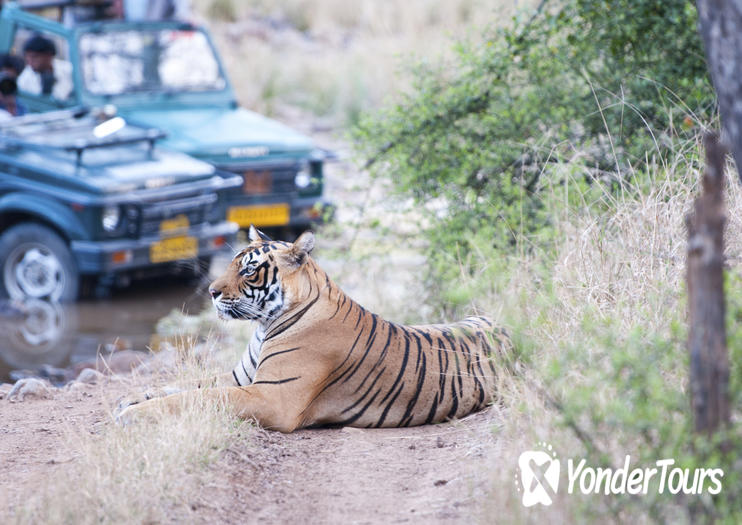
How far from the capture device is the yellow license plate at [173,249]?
28.7ft

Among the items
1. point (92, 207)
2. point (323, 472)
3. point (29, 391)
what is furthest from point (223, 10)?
point (323, 472)

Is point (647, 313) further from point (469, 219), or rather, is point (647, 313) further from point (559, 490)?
point (469, 219)

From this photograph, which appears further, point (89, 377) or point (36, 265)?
point (36, 265)

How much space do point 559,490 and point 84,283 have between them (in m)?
6.34

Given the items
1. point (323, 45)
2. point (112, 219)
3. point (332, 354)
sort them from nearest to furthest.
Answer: point (332, 354)
point (112, 219)
point (323, 45)

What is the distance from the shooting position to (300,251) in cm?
496

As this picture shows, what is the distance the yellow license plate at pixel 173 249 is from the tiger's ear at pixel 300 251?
3.99m

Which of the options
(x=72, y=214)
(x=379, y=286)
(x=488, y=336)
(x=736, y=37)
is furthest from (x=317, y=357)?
(x=72, y=214)

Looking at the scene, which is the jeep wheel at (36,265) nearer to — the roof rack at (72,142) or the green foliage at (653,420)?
the roof rack at (72,142)

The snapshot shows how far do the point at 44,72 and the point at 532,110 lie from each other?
17.2 feet

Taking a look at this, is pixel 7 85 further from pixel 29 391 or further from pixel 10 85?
pixel 29 391

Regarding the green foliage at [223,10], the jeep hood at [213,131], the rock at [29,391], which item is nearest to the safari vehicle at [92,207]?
the jeep hood at [213,131]

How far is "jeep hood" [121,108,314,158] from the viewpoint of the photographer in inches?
390

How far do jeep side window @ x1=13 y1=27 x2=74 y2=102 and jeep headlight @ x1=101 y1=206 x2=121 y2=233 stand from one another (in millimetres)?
2076
